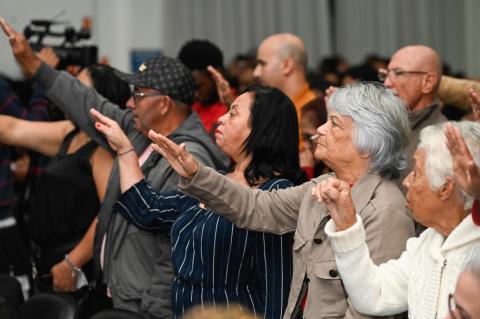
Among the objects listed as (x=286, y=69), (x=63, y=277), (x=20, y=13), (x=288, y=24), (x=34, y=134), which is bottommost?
(x=63, y=277)

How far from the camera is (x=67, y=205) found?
395 centimetres

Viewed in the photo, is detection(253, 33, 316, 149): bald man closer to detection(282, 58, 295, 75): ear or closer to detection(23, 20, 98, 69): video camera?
detection(282, 58, 295, 75): ear

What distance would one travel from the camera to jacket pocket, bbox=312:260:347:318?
270 centimetres

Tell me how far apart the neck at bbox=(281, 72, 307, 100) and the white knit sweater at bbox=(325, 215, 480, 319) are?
228cm

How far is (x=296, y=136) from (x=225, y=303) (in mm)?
616

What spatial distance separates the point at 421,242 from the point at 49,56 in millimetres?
2439

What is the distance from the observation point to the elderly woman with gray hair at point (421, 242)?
246 centimetres

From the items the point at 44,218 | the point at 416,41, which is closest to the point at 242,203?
the point at 44,218

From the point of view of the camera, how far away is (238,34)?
8.48 metres

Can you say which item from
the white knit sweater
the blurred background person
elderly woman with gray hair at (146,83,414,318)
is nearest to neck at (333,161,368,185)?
elderly woman with gray hair at (146,83,414,318)

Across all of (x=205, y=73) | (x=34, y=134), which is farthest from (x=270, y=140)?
(x=205, y=73)

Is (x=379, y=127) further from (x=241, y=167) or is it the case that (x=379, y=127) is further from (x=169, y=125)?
(x=169, y=125)

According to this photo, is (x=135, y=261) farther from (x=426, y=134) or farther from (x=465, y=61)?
(x=465, y=61)

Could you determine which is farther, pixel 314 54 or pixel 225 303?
pixel 314 54
